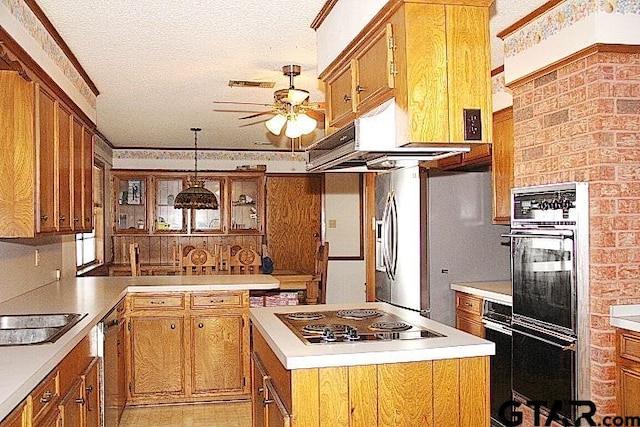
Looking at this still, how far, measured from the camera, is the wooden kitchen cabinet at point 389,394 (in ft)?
7.79

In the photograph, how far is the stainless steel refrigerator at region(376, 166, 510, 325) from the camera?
4879 mm

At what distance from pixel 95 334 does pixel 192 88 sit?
2.21 meters

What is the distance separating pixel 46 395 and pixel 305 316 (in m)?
1.34

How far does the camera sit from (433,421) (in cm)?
251

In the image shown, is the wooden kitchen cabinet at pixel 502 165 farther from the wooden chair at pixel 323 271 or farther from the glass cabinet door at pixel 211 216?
the glass cabinet door at pixel 211 216

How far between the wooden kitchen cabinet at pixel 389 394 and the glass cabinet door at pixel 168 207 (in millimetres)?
6089

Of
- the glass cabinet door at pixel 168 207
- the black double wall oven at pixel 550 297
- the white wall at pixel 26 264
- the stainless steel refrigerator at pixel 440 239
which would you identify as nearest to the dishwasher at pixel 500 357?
the black double wall oven at pixel 550 297

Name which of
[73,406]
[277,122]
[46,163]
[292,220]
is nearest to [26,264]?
[46,163]

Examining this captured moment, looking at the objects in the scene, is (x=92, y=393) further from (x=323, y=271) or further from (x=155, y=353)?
(x=323, y=271)

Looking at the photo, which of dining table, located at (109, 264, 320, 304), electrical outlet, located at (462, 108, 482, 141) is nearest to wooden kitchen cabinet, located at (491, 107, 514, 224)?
electrical outlet, located at (462, 108, 482, 141)

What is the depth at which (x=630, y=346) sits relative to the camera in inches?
112

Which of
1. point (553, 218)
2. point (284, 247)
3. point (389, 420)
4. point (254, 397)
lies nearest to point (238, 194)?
point (284, 247)

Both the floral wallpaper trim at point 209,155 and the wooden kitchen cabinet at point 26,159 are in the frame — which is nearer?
the wooden kitchen cabinet at point 26,159

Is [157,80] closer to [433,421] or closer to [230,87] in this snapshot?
[230,87]
